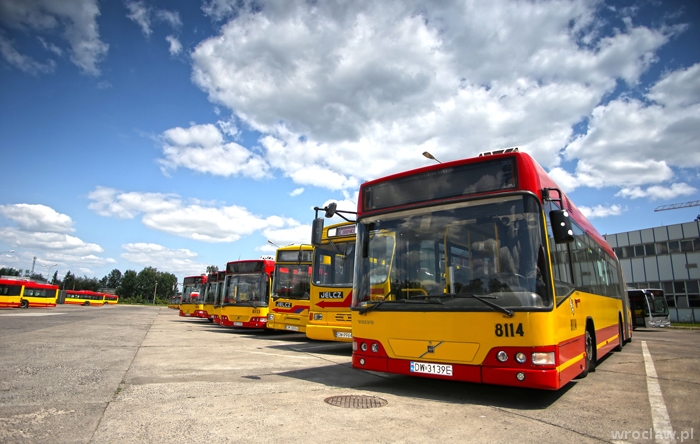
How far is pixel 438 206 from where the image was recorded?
19.8 ft

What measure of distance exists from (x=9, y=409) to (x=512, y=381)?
558cm

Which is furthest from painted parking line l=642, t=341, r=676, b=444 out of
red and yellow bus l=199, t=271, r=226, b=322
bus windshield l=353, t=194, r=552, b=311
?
red and yellow bus l=199, t=271, r=226, b=322

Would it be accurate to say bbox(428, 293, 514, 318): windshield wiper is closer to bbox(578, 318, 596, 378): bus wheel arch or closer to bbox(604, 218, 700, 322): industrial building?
bbox(578, 318, 596, 378): bus wheel arch

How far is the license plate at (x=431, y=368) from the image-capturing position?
540 cm

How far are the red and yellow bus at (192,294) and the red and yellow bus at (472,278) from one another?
23630 millimetres

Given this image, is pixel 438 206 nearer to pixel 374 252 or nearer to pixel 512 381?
pixel 374 252

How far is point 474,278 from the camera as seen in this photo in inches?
215

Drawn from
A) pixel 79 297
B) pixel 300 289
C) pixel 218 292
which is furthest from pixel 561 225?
pixel 79 297

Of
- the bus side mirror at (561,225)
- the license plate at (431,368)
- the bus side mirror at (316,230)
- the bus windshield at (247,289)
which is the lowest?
the license plate at (431,368)

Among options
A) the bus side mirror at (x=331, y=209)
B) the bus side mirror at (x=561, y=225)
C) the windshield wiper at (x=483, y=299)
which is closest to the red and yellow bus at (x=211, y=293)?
the bus side mirror at (x=331, y=209)

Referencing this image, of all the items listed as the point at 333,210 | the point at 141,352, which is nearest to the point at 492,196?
the point at 333,210

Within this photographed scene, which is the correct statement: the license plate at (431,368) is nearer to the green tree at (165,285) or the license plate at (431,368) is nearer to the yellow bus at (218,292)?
the yellow bus at (218,292)

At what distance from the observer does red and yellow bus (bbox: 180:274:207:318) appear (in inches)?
1149

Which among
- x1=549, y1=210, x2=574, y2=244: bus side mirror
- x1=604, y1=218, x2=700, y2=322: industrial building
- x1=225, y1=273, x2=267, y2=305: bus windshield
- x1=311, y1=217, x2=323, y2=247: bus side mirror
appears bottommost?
x1=225, y1=273, x2=267, y2=305: bus windshield
